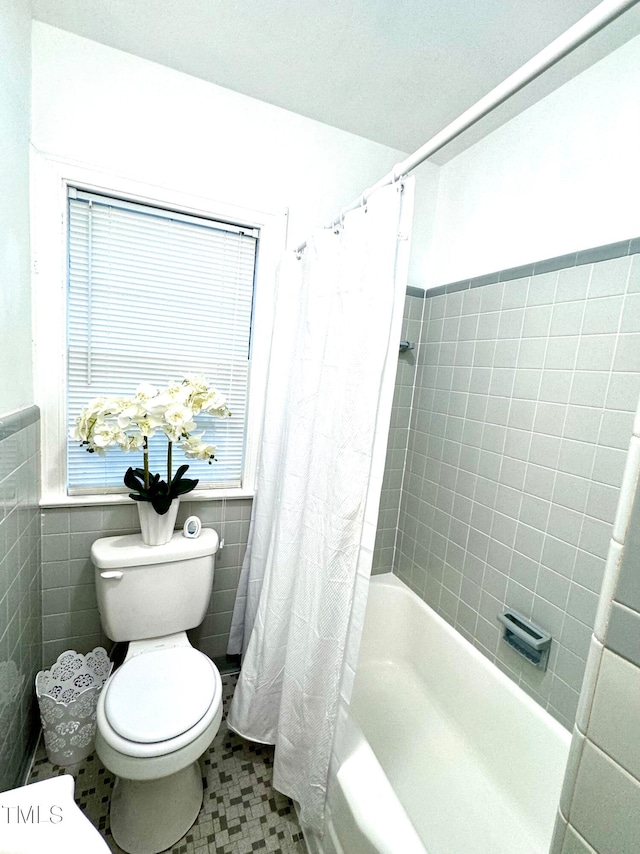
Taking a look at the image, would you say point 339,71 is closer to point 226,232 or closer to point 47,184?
point 226,232

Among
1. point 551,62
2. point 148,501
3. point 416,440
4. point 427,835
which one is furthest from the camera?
point 416,440

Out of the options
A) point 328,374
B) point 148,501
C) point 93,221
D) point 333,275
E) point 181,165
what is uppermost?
point 181,165

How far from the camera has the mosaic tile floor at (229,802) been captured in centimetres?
117

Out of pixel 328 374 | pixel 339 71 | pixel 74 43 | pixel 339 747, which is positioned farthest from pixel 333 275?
pixel 339 747

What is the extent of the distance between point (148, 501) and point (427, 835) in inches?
55.7

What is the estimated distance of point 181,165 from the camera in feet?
4.66

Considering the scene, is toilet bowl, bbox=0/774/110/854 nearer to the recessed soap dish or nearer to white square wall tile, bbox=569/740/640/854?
white square wall tile, bbox=569/740/640/854

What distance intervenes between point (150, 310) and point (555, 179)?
1.57 meters

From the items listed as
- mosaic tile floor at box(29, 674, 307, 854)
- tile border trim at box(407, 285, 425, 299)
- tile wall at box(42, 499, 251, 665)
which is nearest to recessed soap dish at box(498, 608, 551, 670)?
mosaic tile floor at box(29, 674, 307, 854)

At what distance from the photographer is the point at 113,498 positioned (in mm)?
1497

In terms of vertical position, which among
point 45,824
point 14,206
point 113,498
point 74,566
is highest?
point 14,206

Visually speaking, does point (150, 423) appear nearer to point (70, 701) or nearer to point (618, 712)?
point (70, 701)

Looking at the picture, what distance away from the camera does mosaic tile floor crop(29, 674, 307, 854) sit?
1.17 meters

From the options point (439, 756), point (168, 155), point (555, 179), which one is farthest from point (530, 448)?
point (168, 155)
